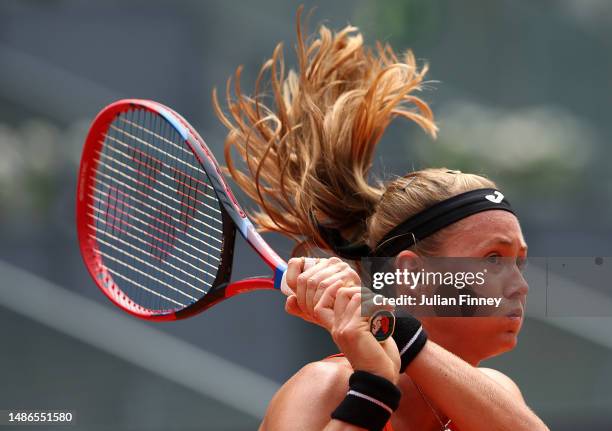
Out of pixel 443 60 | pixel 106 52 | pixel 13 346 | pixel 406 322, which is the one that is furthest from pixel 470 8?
pixel 406 322

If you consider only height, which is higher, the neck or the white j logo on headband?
the white j logo on headband

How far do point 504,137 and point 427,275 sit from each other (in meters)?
2.88

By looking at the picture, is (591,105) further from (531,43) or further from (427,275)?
(427,275)

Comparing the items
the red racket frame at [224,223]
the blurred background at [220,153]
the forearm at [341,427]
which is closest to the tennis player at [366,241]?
the forearm at [341,427]

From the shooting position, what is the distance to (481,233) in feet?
6.99

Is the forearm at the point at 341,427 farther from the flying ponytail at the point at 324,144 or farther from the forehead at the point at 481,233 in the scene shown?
the flying ponytail at the point at 324,144

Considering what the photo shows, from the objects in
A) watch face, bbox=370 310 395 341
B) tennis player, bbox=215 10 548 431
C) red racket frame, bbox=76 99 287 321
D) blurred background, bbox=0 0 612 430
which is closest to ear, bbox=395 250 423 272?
tennis player, bbox=215 10 548 431

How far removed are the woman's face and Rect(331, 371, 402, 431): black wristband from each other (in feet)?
1.18

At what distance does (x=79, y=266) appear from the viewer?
457 centimetres

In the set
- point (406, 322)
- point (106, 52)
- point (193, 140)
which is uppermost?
point (106, 52)

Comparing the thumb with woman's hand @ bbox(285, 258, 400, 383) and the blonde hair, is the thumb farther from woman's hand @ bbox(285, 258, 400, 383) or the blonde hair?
the blonde hair

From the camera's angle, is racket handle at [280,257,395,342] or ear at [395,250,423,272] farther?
ear at [395,250,423,272]

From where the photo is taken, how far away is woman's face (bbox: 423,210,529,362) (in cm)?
204

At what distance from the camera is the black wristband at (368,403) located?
175 centimetres
